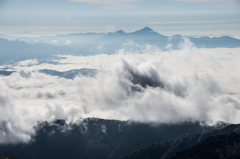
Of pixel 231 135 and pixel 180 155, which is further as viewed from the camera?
pixel 231 135

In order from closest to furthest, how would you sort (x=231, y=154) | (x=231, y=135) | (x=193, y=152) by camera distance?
(x=231, y=154), (x=193, y=152), (x=231, y=135)

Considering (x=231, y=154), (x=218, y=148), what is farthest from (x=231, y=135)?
(x=231, y=154)

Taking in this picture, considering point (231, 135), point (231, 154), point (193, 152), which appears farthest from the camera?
point (231, 135)

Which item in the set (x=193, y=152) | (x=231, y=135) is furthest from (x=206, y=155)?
(x=231, y=135)

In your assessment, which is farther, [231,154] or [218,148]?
[218,148]

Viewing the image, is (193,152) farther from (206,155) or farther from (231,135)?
(231,135)

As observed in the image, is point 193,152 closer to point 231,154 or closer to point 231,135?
point 231,154

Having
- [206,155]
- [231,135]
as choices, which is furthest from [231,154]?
[231,135]
